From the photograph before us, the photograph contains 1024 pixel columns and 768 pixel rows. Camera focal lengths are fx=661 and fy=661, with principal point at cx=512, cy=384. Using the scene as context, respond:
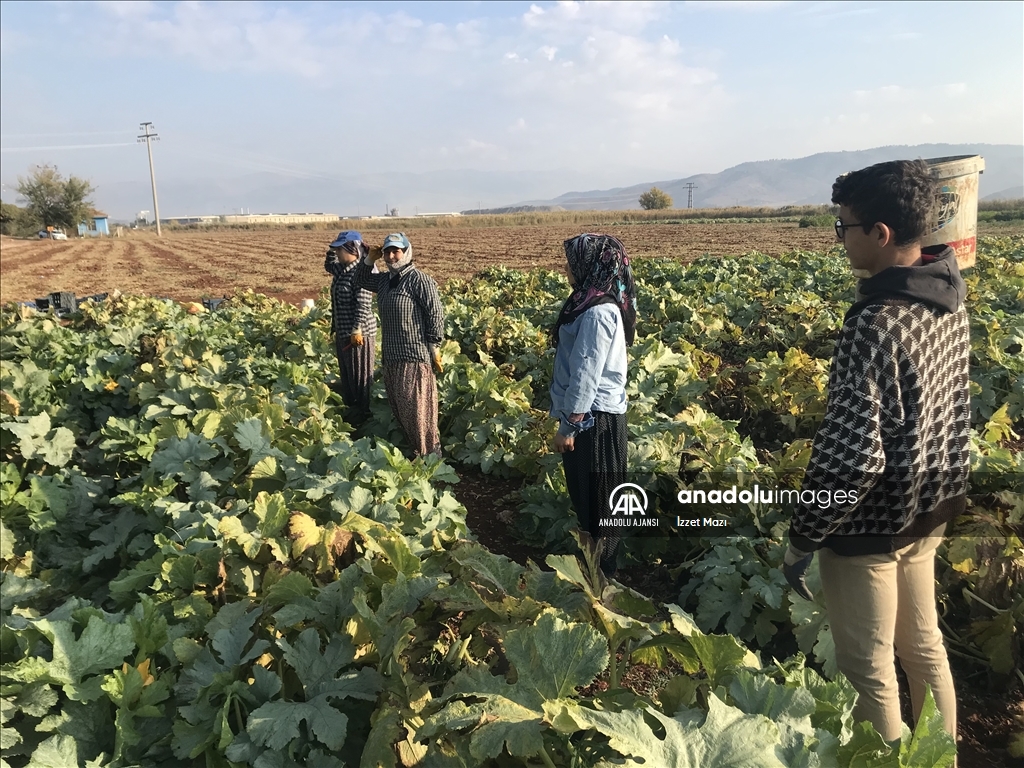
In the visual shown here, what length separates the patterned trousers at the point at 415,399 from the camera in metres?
5.09

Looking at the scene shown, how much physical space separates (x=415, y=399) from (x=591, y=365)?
2.32 m

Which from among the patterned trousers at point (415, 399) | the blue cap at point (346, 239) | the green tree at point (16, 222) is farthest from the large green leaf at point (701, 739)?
the green tree at point (16, 222)

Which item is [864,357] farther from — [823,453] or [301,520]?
[301,520]

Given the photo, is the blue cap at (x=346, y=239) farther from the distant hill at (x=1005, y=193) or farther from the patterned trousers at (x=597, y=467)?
the distant hill at (x=1005, y=193)

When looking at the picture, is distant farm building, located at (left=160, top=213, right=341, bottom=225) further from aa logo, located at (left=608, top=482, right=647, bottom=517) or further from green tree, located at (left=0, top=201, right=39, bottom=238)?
aa logo, located at (left=608, top=482, right=647, bottom=517)

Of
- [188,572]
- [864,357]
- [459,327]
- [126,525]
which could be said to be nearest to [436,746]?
[188,572]

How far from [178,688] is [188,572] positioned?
0.57 m

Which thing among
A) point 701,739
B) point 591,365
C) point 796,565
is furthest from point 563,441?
point 701,739

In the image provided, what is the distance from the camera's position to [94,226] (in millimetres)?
80875

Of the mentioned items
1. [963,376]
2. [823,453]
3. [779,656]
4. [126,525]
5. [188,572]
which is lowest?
[779,656]

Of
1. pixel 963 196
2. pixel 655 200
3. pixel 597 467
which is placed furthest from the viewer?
pixel 655 200

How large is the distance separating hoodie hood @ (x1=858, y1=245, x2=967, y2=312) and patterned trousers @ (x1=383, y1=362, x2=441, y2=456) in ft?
12.0

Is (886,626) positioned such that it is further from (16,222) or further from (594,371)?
(16,222)

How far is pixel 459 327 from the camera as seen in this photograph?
891 cm
